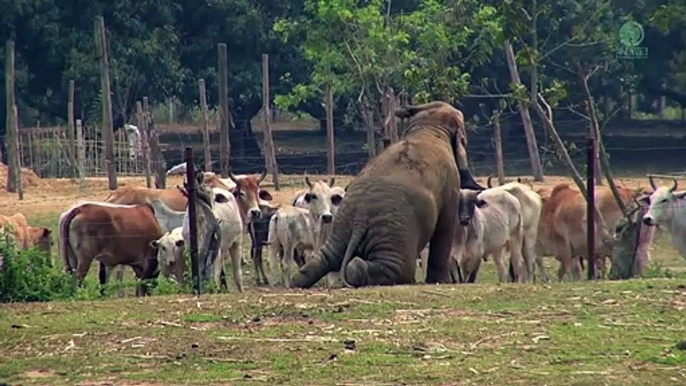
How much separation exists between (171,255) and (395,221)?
302cm

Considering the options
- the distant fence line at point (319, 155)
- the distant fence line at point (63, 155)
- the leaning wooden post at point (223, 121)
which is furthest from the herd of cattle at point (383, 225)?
the distant fence line at point (63, 155)

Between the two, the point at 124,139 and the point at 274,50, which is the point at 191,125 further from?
the point at 124,139

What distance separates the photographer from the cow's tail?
1869cm

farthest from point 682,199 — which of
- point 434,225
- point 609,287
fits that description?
point 609,287

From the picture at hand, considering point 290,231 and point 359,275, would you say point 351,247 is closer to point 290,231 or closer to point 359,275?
point 359,275

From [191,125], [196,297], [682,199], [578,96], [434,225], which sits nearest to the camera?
[196,297]

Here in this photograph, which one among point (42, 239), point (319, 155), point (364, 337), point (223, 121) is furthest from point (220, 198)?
point (319, 155)

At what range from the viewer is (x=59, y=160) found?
39812 mm

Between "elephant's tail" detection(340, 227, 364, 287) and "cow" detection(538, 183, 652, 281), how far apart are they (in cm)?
493

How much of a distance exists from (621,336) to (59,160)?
29.7m

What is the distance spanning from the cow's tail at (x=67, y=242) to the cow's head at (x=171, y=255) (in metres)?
1.05

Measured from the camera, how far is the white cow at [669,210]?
65.3ft

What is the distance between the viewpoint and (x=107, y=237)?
18875 millimetres

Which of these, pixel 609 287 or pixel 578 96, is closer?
pixel 609 287
